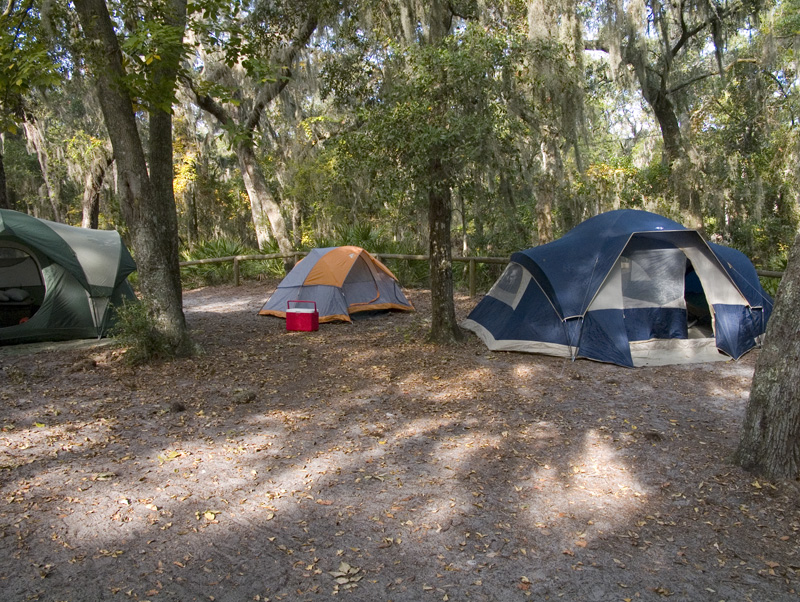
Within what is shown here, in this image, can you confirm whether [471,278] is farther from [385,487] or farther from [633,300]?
[385,487]

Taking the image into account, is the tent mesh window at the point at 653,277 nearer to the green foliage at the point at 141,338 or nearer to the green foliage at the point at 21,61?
the green foliage at the point at 141,338

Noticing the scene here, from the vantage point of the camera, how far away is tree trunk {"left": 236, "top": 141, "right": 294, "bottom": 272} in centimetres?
1535

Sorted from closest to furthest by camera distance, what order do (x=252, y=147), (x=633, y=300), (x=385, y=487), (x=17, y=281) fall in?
(x=385, y=487)
(x=633, y=300)
(x=17, y=281)
(x=252, y=147)

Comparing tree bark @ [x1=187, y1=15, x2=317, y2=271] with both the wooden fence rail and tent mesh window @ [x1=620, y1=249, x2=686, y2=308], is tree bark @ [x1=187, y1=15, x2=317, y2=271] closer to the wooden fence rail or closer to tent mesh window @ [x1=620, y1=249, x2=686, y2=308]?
the wooden fence rail

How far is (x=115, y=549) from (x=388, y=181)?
15.9 feet

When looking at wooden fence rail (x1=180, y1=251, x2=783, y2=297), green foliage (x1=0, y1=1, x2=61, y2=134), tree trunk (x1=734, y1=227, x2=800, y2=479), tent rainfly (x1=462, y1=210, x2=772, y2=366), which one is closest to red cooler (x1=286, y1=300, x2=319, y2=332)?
tent rainfly (x1=462, y1=210, x2=772, y2=366)

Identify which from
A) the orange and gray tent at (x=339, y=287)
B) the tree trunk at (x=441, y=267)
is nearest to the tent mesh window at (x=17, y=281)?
the orange and gray tent at (x=339, y=287)

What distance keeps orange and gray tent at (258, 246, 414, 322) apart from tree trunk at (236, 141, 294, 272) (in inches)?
199

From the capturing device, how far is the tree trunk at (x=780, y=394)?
12.4 feet

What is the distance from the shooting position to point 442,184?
Answer: 7098 millimetres

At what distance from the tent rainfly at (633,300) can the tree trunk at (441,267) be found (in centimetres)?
55

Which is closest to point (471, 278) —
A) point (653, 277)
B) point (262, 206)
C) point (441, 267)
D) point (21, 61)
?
point (441, 267)

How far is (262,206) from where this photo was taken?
15.9m

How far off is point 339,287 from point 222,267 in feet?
20.1
